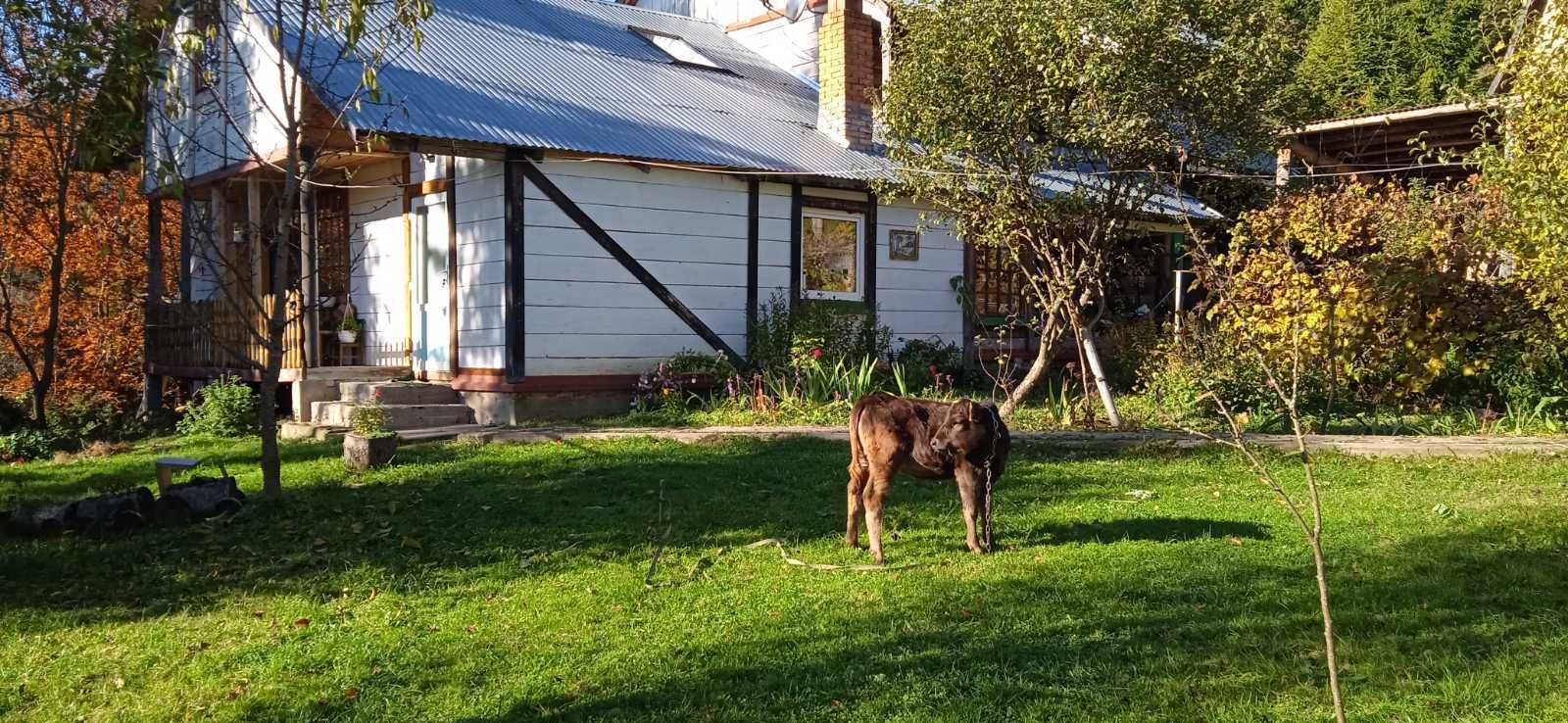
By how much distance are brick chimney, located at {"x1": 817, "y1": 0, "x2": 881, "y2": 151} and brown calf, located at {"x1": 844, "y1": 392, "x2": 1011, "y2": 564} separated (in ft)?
31.1

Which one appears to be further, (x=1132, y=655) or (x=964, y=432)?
(x=964, y=432)

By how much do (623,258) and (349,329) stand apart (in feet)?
14.0

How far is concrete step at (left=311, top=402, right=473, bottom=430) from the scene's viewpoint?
37.9 feet

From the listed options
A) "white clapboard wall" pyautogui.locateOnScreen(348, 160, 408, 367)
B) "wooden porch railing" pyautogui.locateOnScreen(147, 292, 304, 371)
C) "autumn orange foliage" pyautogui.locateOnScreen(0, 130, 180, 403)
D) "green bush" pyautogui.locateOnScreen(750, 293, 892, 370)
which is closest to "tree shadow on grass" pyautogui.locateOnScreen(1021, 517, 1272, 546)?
"green bush" pyautogui.locateOnScreen(750, 293, 892, 370)

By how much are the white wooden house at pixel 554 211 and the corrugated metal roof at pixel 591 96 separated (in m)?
0.05

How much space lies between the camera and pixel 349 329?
46.5 feet

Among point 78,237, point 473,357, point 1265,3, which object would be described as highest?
point 1265,3

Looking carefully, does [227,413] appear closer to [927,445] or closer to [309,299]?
[309,299]

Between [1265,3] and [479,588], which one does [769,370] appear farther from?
[479,588]

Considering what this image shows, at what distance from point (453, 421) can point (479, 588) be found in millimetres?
7011

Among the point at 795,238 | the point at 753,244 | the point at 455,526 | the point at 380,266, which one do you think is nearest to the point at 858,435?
the point at 455,526

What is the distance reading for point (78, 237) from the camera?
16.6m

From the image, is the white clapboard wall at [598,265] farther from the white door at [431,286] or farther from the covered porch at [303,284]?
the white door at [431,286]

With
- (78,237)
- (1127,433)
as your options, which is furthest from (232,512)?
(78,237)
